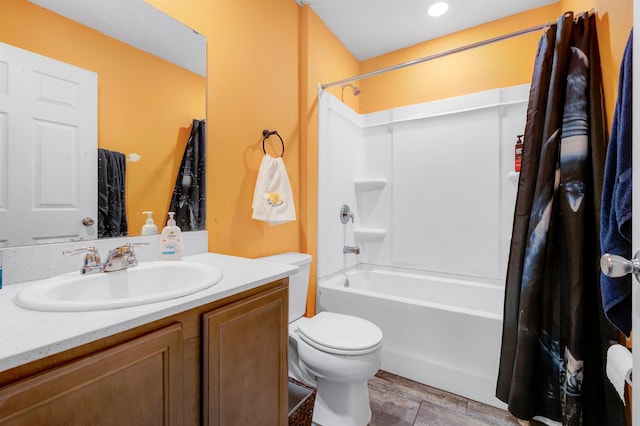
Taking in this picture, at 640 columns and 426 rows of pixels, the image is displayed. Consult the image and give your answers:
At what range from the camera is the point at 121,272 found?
3.33 ft

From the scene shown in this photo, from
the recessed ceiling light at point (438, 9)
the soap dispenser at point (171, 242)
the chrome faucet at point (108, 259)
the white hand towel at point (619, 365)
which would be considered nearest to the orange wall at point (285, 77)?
the soap dispenser at point (171, 242)

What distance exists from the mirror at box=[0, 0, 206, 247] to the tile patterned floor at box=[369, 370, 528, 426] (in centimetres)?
151

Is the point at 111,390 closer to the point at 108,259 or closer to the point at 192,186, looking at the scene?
the point at 108,259

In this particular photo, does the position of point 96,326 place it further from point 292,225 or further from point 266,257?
point 292,225

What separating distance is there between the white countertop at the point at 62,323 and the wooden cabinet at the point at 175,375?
0.03 meters

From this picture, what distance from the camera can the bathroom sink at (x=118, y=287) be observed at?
0.68m

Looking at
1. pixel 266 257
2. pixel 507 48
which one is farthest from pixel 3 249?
pixel 507 48

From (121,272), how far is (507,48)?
290cm

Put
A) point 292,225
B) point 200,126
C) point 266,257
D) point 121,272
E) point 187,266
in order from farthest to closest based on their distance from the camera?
point 292,225 → point 266,257 → point 200,126 → point 187,266 → point 121,272

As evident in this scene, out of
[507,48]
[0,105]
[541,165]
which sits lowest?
[541,165]

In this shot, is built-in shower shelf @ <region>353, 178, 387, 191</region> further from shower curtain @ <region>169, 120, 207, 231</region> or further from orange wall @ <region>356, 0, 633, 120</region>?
shower curtain @ <region>169, 120, 207, 231</region>

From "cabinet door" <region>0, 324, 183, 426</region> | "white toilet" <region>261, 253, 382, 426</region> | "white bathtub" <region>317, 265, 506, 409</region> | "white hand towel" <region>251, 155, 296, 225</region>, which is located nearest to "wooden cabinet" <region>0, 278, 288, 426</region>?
"cabinet door" <region>0, 324, 183, 426</region>

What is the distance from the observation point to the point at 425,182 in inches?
97.9

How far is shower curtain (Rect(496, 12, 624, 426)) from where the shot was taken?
120 centimetres
